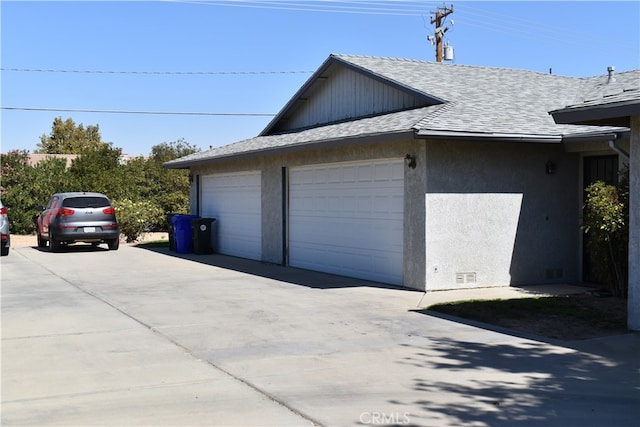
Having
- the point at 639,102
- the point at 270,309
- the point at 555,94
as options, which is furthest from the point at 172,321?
the point at 555,94

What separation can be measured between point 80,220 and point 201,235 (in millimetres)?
3573

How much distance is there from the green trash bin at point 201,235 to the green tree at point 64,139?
46176 mm

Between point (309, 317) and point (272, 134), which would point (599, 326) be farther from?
point (272, 134)

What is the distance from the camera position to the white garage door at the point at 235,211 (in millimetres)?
18891

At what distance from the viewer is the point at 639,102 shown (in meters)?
8.09

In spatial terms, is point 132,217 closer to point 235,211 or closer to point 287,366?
point 235,211

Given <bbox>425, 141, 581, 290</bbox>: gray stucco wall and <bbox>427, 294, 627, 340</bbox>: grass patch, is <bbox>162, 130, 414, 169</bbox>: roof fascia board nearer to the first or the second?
<bbox>425, 141, 581, 290</bbox>: gray stucco wall

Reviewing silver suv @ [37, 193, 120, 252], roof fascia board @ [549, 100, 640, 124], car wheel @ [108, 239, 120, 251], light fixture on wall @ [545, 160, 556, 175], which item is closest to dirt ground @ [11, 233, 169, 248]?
car wheel @ [108, 239, 120, 251]

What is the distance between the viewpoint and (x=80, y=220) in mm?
20812

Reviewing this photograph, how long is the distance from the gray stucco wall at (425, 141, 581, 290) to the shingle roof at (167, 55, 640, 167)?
547 millimetres

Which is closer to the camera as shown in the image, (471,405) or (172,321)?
(471,405)

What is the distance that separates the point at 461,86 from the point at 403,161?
3381mm

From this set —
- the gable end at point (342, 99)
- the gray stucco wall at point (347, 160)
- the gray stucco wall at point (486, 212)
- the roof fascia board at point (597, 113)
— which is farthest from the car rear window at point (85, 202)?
the roof fascia board at point (597, 113)

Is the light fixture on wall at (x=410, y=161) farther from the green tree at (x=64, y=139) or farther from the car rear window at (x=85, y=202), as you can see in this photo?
the green tree at (x=64, y=139)
